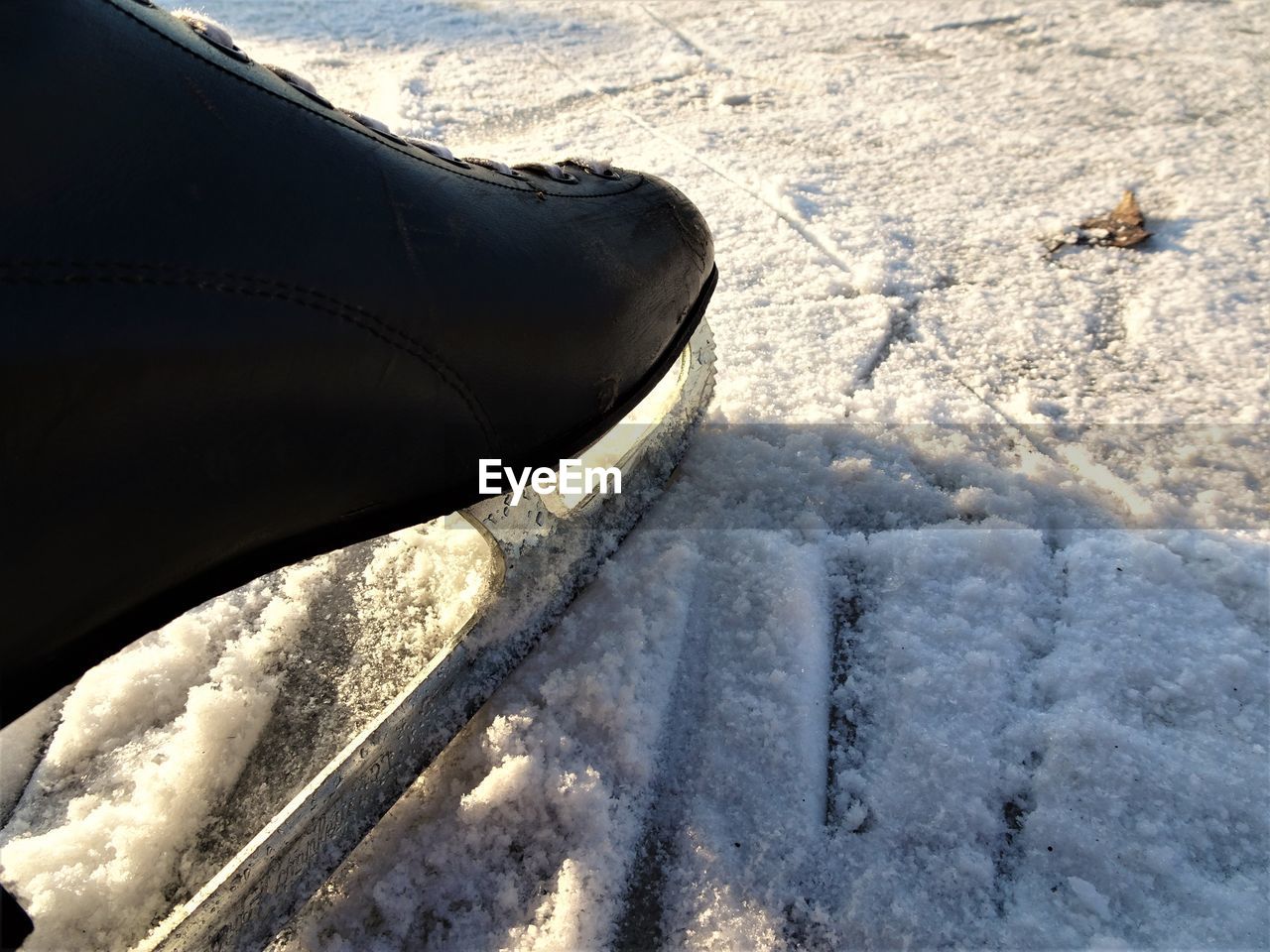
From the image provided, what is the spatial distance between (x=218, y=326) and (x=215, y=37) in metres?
0.30

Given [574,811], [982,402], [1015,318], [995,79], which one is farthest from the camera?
[995,79]

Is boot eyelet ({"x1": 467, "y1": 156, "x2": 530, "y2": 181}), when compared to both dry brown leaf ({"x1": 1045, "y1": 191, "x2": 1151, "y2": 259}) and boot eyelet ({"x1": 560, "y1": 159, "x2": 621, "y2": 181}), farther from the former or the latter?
dry brown leaf ({"x1": 1045, "y1": 191, "x2": 1151, "y2": 259})

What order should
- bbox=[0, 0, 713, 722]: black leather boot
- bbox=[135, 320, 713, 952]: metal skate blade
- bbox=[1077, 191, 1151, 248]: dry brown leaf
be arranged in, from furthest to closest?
bbox=[1077, 191, 1151, 248]: dry brown leaf, bbox=[135, 320, 713, 952]: metal skate blade, bbox=[0, 0, 713, 722]: black leather boot

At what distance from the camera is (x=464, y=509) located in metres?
0.85

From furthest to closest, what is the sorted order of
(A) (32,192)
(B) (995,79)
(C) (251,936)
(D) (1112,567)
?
1. (B) (995,79)
2. (D) (1112,567)
3. (C) (251,936)
4. (A) (32,192)

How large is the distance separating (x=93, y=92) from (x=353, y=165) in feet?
0.62

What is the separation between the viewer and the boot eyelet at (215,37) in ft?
2.37

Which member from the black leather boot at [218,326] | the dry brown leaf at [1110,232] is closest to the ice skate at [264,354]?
the black leather boot at [218,326]

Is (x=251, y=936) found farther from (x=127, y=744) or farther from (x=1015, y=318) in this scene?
(x=1015, y=318)

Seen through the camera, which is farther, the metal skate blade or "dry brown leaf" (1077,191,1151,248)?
"dry brown leaf" (1077,191,1151,248)

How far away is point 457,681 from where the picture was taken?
2.88 feet

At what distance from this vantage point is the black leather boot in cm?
55

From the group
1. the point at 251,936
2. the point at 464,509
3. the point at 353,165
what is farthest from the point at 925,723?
the point at 353,165

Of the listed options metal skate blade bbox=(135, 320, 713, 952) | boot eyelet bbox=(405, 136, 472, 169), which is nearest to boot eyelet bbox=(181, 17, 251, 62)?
boot eyelet bbox=(405, 136, 472, 169)
